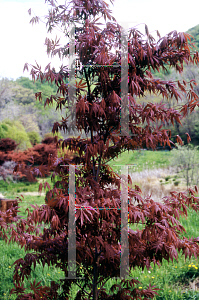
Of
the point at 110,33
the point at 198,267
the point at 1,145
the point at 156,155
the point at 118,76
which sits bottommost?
the point at 198,267

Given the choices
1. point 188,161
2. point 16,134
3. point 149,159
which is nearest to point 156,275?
point 188,161

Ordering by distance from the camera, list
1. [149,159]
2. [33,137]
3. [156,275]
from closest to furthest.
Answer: [156,275]
[149,159]
[33,137]

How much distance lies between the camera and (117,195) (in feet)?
5.13

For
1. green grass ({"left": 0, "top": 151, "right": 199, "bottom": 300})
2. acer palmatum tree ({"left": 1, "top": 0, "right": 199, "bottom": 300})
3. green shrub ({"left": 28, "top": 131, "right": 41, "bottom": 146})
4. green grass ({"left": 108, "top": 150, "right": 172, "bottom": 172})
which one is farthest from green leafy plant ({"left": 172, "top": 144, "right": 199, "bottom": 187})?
green shrub ({"left": 28, "top": 131, "right": 41, "bottom": 146})

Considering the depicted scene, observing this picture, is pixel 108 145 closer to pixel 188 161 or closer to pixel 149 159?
pixel 188 161

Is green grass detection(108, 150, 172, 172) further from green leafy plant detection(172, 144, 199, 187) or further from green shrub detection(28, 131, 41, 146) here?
green shrub detection(28, 131, 41, 146)

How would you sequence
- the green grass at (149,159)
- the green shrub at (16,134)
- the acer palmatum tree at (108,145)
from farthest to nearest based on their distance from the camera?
the green shrub at (16,134) < the green grass at (149,159) < the acer palmatum tree at (108,145)

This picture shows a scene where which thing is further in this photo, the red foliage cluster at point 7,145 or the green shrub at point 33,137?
the green shrub at point 33,137

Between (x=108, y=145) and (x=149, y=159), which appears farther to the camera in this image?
(x=149, y=159)

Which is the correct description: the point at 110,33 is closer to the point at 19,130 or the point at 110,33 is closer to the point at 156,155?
the point at 156,155

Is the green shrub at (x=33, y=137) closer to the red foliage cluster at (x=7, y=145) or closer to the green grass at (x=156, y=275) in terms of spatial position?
the red foliage cluster at (x=7, y=145)

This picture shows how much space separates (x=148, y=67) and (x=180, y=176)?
5.89 meters

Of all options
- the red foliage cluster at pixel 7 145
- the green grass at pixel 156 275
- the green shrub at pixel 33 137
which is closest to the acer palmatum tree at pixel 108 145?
the green grass at pixel 156 275

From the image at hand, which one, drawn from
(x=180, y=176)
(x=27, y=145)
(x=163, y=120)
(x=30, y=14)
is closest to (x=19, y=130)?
(x=27, y=145)
